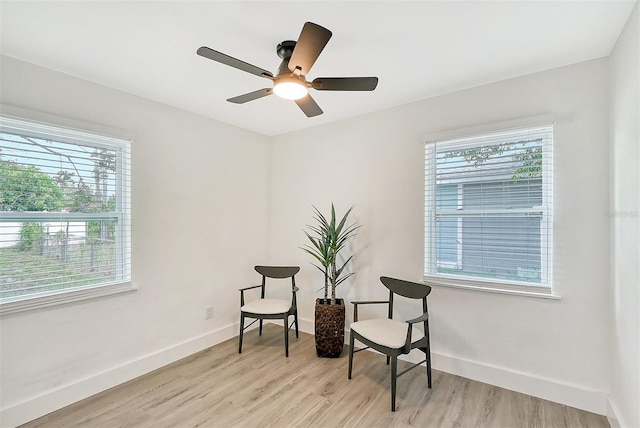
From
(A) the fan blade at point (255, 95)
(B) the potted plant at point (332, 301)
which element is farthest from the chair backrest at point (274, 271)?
(A) the fan blade at point (255, 95)

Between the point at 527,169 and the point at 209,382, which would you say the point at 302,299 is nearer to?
the point at 209,382

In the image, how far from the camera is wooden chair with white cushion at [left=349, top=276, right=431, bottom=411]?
7.26 feet

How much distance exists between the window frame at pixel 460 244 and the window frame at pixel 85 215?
8.74 feet

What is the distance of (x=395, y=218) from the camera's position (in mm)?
3002

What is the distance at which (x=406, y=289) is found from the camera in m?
2.68

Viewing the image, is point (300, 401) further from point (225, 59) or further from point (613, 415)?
point (225, 59)

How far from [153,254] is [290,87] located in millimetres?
2015

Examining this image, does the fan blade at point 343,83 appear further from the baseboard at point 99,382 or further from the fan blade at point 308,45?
the baseboard at point 99,382

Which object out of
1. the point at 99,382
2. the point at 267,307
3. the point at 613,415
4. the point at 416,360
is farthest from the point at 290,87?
the point at 613,415

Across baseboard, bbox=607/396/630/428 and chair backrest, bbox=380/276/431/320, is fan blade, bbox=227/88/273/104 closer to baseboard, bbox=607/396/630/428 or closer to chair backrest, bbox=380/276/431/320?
chair backrest, bbox=380/276/431/320

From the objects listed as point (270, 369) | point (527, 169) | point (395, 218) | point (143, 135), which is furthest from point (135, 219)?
point (527, 169)

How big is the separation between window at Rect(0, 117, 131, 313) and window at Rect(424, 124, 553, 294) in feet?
9.03

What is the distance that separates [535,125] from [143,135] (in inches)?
→ 129

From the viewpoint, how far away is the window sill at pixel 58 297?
2029 millimetres
